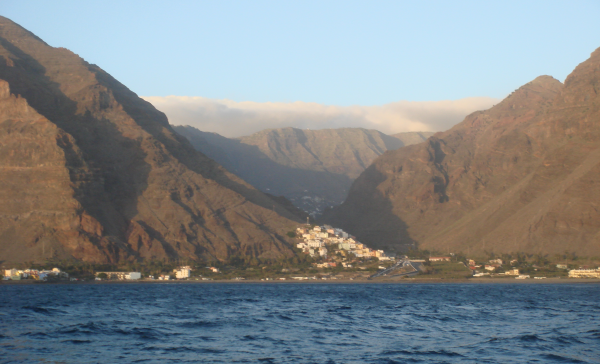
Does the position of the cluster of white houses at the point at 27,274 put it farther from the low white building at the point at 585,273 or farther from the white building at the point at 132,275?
the low white building at the point at 585,273

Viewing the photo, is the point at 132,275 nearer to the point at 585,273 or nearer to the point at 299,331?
the point at 299,331

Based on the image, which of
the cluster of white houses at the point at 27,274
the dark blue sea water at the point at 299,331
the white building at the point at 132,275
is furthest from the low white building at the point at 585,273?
the cluster of white houses at the point at 27,274

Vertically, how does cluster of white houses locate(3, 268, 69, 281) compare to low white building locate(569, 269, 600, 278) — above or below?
above

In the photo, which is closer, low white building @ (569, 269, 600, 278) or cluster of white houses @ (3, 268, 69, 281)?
cluster of white houses @ (3, 268, 69, 281)

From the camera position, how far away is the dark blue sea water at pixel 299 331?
58.1 meters

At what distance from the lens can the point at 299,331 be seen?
75812mm

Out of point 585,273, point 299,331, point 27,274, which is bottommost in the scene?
point 585,273

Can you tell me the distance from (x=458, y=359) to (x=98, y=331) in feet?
130

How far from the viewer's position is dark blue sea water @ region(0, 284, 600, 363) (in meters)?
58.1

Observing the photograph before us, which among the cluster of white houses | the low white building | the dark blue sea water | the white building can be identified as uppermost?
the cluster of white houses

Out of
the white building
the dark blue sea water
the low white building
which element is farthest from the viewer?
the white building


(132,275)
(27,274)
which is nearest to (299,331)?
(132,275)

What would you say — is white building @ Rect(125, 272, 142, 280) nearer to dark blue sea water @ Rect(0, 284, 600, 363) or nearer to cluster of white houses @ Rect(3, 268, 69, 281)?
cluster of white houses @ Rect(3, 268, 69, 281)

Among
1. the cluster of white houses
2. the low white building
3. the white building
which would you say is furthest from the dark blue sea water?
the low white building
